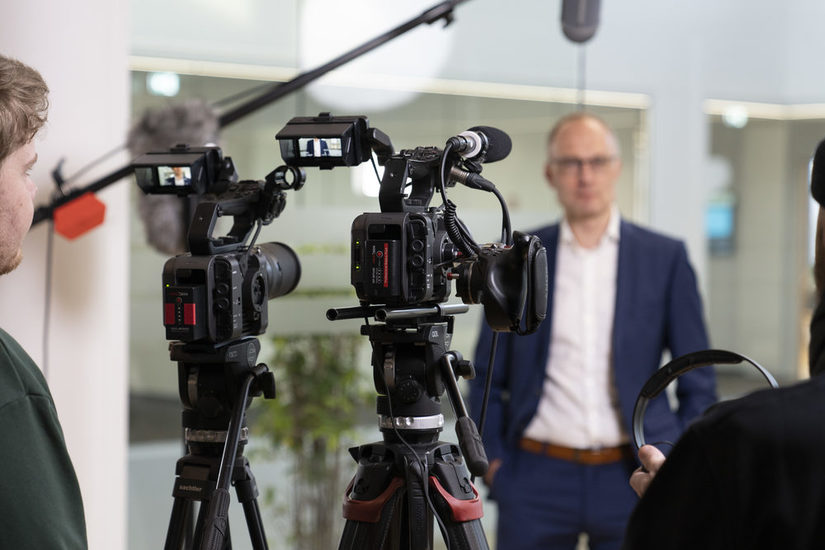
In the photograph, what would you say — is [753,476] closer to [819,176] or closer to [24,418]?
[819,176]

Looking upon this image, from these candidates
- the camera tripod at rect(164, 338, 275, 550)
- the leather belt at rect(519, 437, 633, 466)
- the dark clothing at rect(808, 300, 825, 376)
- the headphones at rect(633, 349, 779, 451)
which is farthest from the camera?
the leather belt at rect(519, 437, 633, 466)

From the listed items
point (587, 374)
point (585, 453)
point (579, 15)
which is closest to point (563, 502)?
point (585, 453)

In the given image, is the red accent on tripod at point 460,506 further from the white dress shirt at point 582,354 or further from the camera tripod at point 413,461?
the white dress shirt at point 582,354

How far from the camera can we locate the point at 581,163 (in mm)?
2734

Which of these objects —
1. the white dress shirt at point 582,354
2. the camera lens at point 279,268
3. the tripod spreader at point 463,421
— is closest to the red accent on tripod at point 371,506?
the tripod spreader at point 463,421

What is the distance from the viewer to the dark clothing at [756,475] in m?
0.88

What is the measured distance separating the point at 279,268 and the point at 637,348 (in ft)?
3.52

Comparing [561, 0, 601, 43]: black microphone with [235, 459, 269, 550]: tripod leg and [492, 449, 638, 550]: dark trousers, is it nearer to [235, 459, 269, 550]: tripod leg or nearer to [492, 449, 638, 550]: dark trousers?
[492, 449, 638, 550]: dark trousers

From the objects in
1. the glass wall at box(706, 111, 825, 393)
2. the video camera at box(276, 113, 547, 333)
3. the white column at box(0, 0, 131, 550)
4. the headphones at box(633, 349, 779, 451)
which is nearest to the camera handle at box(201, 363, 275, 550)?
the video camera at box(276, 113, 547, 333)

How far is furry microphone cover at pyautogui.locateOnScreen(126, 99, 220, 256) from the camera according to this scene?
2682 mm

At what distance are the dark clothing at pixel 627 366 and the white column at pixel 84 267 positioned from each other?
0.99 m

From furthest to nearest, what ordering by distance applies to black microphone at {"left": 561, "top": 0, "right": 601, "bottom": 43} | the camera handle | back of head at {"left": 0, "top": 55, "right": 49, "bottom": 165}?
black microphone at {"left": 561, "top": 0, "right": 601, "bottom": 43}, the camera handle, back of head at {"left": 0, "top": 55, "right": 49, "bottom": 165}

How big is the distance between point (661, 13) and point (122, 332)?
2.80m

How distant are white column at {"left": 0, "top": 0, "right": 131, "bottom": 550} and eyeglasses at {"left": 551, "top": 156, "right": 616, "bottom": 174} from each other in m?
1.20
